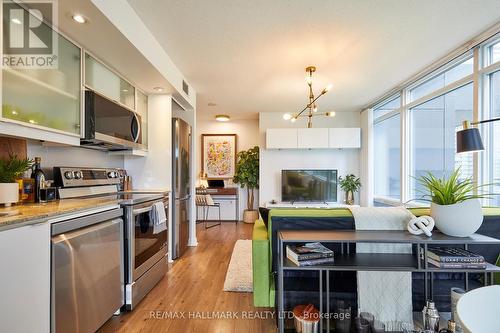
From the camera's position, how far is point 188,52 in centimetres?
280

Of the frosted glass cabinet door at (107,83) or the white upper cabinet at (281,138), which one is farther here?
the white upper cabinet at (281,138)

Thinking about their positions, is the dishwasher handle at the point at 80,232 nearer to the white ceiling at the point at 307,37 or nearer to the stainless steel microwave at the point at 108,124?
the stainless steel microwave at the point at 108,124

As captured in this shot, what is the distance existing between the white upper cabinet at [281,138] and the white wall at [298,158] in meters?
0.30

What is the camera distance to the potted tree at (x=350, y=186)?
5363 millimetres

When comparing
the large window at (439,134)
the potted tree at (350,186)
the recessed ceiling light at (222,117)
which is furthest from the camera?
the recessed ceiling light at (222,117)

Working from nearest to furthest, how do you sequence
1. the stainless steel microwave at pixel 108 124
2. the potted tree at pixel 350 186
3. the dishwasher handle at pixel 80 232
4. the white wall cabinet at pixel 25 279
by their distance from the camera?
the white wall cabinet at pixel 25 279 < the dishwasher handle at pixel 80 232 < the stainless steel microwave at pixel 108 124 < the potted tree at pixel 350 186

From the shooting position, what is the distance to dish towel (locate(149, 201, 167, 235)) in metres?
2.55

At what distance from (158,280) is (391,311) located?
2239mm

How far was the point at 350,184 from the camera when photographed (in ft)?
17.7

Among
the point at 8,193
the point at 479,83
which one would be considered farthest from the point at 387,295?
the point at 8,193

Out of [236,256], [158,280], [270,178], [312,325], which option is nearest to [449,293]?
[312,325]

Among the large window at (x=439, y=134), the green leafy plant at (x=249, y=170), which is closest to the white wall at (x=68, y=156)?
the green leafy plant at (x=249, y=170)

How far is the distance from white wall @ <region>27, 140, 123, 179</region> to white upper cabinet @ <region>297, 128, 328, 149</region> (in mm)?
3555

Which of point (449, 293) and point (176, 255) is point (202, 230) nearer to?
point (176, 255)
